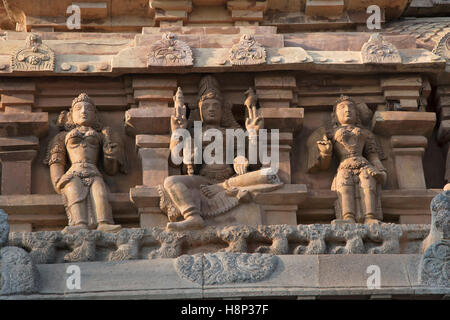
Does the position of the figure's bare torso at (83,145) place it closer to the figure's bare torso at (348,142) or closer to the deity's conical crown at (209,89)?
the deity's conical crown at (209,89)

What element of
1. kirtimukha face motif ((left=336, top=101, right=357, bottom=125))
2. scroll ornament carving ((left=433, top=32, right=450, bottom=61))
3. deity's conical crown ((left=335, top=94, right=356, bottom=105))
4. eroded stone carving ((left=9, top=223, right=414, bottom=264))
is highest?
scroll ornament carving ((left=433, top=32, right=450, bottom=61))

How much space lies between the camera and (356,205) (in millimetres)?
14938

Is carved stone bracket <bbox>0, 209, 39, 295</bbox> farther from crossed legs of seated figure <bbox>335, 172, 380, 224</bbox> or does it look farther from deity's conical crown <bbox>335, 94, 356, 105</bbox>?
deity's conical crown <bbox>335, 94, 356, 105</bbox>

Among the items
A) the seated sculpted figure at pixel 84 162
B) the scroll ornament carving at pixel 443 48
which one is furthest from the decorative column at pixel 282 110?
the scroll ornament carving at pixel 443 48

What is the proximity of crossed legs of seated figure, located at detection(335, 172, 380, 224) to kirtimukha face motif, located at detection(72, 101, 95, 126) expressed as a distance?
290 cm

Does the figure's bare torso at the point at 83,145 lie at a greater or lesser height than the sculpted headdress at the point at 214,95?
lesser

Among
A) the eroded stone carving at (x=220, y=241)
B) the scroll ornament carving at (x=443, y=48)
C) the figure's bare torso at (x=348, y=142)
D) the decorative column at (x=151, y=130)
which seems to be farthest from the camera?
the scroll ornament carving at (x=443, y=48)

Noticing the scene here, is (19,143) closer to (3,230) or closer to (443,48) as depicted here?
(3,230)

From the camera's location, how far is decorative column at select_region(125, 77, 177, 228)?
1474cm

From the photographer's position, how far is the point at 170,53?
619 inches

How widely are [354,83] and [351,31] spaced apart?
1365 millimetres

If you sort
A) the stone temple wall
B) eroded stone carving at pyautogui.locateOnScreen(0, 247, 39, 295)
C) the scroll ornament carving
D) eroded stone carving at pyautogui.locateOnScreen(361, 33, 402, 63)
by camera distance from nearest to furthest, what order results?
eroded stone carving at pyautogui.locateOnScreen(0, 247, 39, 295)
the stone temple wall
eroded stone carving at pyautogui.locateOnScreen(361, 33, 402, 63)
the scroll ornament carving

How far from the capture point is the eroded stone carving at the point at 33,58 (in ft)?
51.2

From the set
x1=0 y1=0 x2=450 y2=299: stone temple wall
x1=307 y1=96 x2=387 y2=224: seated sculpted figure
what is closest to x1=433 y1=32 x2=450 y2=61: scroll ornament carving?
x1=0 y1=0 x2=450 y2=299: stone temple wall
